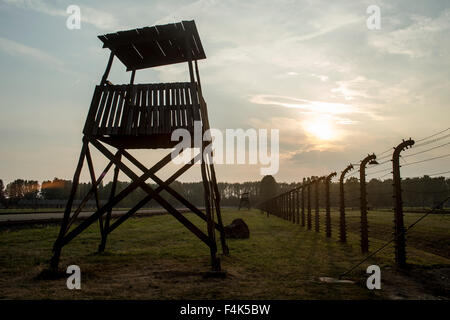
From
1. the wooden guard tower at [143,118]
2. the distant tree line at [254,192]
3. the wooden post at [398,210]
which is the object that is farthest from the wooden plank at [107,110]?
the distant tree line at [254,192]

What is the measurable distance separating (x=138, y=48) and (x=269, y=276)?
7.08 m

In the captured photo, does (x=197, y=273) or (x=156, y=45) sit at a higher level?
(x=156, y=45)

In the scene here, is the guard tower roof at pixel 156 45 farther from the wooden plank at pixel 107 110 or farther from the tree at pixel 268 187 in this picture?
the tree at pixel 268 187

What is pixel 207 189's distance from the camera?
23.1 feet

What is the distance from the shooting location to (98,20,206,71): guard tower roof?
774cm

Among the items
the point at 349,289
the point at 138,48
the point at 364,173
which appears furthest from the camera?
the point at 364,173

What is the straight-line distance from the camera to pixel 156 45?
8.70 meters

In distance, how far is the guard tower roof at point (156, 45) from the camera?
7.74 m

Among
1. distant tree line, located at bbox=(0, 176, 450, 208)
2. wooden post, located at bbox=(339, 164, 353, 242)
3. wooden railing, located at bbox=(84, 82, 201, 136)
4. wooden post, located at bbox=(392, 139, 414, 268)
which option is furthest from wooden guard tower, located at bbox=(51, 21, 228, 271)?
distant tree line, located at bbox=(0, 176, 450, 208)

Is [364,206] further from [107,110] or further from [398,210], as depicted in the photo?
[107,110]

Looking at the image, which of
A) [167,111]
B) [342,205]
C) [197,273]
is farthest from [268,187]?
[197,273]

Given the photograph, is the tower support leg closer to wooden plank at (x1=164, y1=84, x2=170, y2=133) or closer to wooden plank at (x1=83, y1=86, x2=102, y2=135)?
wooden plank at (x1=83, y1=86, x2=102, y2=135)
